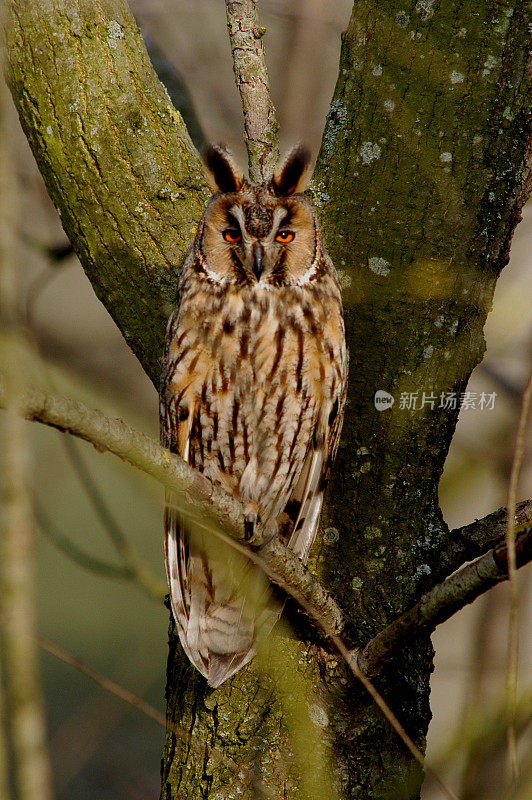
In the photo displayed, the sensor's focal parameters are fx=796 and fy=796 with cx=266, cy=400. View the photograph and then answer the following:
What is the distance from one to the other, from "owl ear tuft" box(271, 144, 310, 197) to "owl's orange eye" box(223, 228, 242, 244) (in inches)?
6.4

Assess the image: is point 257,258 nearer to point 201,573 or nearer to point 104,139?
point 104,139

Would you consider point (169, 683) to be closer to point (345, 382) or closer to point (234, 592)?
point (234, 592)

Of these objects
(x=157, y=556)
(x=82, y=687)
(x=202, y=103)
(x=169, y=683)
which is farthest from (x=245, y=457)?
(x=157, y=556)

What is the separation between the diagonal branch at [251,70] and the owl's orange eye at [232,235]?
0.87 ft

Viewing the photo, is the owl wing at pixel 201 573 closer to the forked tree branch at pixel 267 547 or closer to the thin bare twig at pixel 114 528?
the thin bare twig at pixel 114 528

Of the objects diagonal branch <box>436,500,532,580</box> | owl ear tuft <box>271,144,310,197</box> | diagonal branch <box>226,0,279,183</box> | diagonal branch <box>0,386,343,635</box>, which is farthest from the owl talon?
diagonal branch <box>226,0,279,183</box>

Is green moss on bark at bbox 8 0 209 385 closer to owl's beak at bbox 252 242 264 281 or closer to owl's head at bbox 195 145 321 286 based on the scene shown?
owl's head at bbox 195 145 321 286

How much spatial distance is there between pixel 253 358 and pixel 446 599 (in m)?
1.01

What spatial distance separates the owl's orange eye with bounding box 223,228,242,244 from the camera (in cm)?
233

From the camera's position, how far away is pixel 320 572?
7.04ft

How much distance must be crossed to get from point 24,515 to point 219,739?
4.82 feet

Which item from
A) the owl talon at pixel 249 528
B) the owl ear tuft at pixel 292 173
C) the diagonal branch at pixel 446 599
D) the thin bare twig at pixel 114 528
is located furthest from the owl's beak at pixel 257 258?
the diagonal branch at pixel 446 599

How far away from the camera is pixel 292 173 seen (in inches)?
90.3

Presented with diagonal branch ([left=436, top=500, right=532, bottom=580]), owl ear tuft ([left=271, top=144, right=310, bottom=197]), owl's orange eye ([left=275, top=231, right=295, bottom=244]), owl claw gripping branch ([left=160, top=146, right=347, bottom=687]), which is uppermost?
owl ear tuft ([left=271, top=144, right=310, bottom=197])
